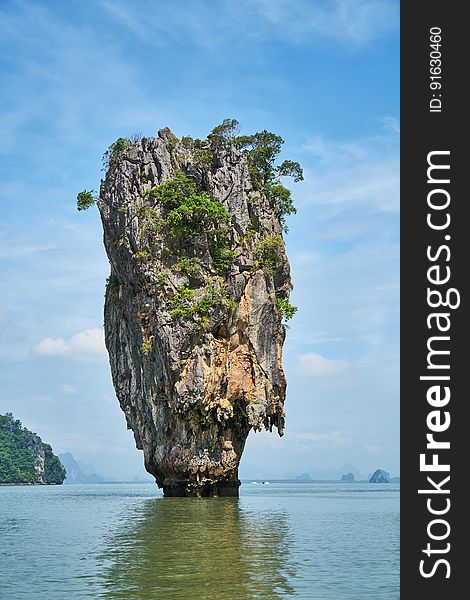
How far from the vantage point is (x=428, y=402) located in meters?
7.45

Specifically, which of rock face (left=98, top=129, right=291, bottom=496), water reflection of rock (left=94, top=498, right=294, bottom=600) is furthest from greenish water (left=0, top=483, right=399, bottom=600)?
rock face (left=98, top=129, right=291, bottom=496)

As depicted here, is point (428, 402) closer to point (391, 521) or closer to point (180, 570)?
point (180, 570)

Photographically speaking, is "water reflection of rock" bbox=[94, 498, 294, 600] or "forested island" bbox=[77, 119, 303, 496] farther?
"forested island" bbox=[77, 119, 303, 496]

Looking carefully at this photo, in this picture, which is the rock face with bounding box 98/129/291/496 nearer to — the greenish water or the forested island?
the forested island

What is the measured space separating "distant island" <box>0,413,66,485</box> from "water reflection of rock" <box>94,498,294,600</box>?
84135mm

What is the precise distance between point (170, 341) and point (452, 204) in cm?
2369

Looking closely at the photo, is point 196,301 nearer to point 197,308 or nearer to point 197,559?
point 197,308

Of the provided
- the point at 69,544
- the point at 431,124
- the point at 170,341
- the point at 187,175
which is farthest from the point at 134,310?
the point at 431,124

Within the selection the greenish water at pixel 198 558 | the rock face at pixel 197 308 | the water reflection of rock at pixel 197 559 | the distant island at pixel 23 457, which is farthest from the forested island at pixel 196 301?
the distant island at pixel 23 457

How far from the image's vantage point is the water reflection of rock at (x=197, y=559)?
10.9 m

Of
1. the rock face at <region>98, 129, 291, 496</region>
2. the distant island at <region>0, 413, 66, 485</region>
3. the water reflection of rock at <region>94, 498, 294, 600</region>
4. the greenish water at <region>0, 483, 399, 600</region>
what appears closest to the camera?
the water reflection of rock at <region>94, 498, 294, 600</region>

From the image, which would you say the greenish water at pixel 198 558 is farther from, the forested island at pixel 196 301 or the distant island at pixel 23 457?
the distant island at pixel 23 457

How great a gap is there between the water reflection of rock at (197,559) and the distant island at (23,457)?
8413cm

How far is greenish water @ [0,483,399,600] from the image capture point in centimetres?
1110
